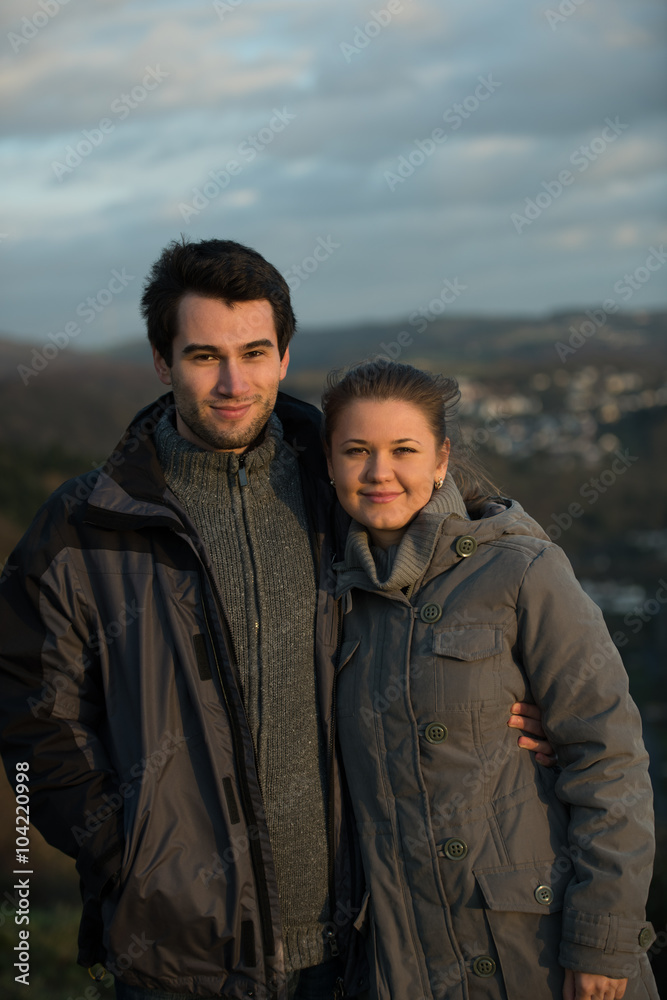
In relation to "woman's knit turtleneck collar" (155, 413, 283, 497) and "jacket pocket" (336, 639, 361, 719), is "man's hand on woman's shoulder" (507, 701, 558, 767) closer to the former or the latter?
"jacket pocket" (336, 639, 361, 719)

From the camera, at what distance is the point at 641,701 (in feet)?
66.4

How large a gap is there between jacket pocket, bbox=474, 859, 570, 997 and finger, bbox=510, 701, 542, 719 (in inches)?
13.8

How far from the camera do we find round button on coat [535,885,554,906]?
1.95m

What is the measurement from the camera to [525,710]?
6.73ft

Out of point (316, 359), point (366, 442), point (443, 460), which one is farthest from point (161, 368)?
point (316, 359)

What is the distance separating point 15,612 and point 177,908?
87 centimetres

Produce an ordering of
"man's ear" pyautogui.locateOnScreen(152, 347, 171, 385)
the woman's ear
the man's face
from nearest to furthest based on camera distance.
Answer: the woman's ear, the man's face, "man's ear" pyautogui.locateOnScreen(152, 347, 171, 385)

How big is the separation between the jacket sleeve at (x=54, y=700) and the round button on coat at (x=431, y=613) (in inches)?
35.2

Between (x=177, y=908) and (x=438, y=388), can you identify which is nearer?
(x=177, y=908)

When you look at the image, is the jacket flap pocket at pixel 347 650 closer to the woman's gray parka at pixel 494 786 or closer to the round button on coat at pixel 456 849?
the woman's gray parka at pixel 494 786

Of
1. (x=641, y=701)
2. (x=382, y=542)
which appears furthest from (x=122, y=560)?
(x=641, y=701)

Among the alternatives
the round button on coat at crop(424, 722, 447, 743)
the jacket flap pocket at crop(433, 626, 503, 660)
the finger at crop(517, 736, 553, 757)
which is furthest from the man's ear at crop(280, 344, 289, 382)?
the finger at crop(517, 736, 553, 757)

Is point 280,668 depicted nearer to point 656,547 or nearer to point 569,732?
point 569,732

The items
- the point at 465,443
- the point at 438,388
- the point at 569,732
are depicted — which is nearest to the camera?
the point at 569,732
